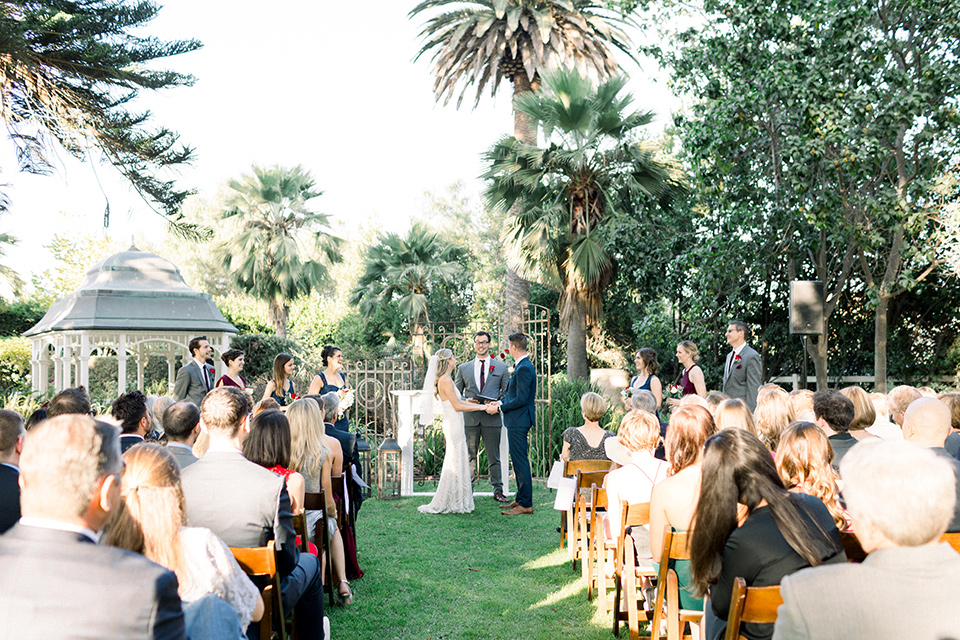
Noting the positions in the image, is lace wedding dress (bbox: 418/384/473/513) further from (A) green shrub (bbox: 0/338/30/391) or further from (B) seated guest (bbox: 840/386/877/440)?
(A) green shrub (bbox: 0/338/30/391)

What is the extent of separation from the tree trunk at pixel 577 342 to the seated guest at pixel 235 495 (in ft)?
42.3

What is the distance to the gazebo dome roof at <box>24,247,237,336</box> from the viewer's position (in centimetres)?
1319

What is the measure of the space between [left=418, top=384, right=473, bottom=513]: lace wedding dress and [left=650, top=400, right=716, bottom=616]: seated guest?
505 centimetres

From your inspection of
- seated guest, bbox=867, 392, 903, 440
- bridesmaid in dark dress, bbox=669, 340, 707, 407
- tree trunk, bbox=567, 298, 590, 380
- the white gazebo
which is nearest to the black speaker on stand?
bridesmaid in dark dress, bbox=669, 340, 707, 407

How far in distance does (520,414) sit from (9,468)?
558 cm

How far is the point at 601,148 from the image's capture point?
1537 centimetres

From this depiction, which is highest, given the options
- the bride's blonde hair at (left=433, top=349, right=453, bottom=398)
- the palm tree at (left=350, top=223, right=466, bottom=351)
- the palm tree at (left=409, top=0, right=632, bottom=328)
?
the palm tree at (left=409, top=0, right=632, bottom=328)

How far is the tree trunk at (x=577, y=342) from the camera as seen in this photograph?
16.2 m

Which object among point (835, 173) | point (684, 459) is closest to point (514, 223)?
point (835, 173)

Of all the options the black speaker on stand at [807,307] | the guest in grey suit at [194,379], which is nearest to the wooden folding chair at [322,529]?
the guest in grey suit at [194,379]

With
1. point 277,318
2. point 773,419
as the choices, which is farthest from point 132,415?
point 277,318

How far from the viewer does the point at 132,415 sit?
4.61 m

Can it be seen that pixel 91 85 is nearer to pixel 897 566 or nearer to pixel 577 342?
pixel 897 566

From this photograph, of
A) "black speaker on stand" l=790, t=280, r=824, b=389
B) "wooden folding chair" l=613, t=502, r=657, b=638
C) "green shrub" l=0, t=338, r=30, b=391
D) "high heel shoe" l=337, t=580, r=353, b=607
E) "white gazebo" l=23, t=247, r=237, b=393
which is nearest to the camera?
"wooden folding chair" l=613, t=502, r=657, b=638
